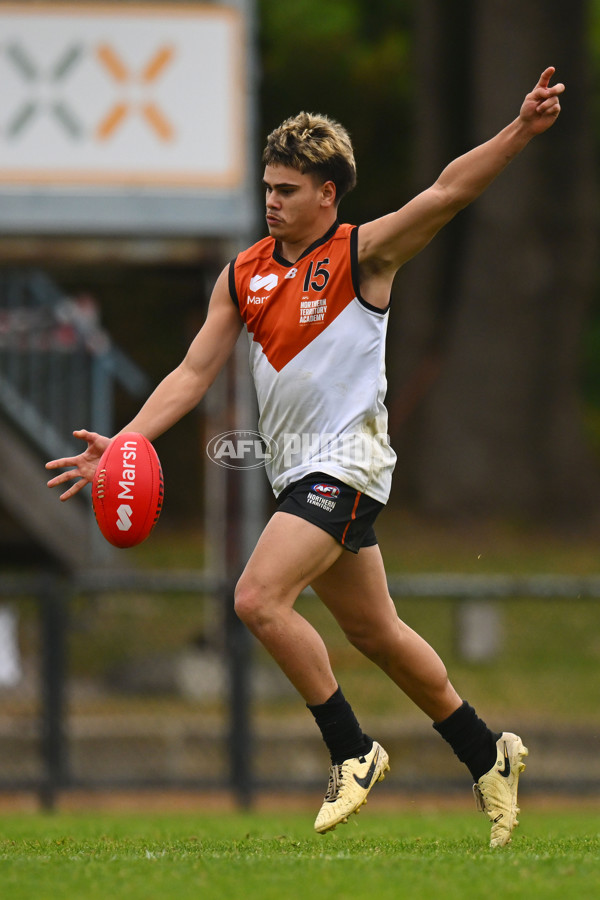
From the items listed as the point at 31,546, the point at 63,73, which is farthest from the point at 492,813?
the point at 31,546

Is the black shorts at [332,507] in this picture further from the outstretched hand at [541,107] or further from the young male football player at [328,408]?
the outstretched hand at [541,107]

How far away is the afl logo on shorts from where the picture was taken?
4.98 metres

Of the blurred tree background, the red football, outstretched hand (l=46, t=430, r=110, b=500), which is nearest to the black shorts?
the red football

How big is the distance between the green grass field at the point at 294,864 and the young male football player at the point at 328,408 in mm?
302

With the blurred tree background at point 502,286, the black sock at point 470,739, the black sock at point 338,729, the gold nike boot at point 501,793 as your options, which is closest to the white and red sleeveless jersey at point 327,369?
the black sock at point 338,729

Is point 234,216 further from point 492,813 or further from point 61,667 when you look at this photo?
point 492,813

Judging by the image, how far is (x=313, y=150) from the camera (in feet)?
17.0

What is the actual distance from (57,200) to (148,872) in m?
8.47

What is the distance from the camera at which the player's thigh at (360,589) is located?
16.9ft

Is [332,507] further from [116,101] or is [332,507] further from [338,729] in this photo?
[116,101]

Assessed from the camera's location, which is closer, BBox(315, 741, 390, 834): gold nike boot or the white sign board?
BBox(315, 741, 390, 834): gold nike boot

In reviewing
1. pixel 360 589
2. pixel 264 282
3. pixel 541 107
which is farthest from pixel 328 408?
pixel 541 107

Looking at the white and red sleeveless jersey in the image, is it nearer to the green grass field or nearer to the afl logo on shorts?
the afl logo on shorts

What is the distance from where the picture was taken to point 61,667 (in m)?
10.1
